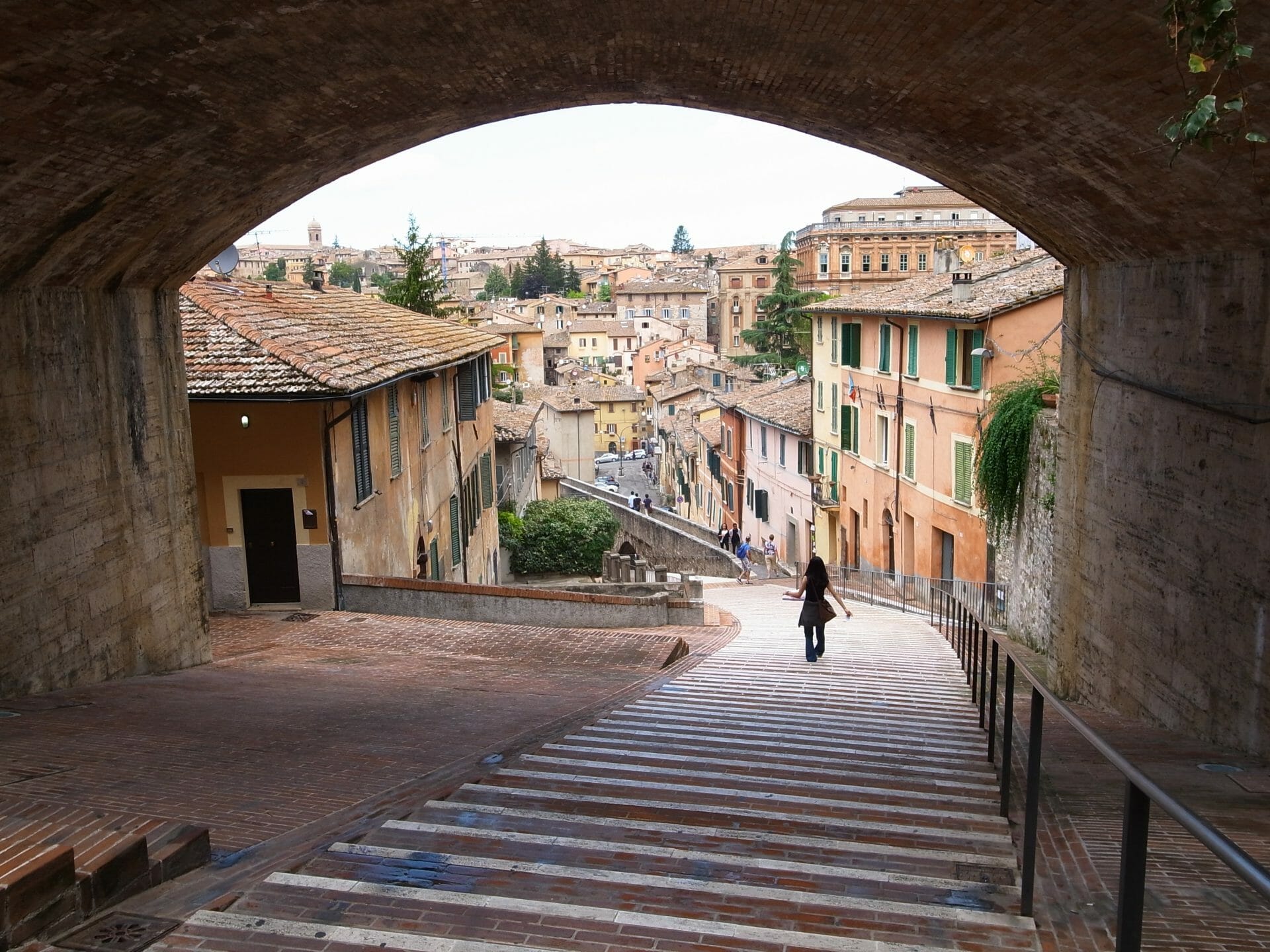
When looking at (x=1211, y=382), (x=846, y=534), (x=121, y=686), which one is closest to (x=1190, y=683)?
(x=1211, y=382)

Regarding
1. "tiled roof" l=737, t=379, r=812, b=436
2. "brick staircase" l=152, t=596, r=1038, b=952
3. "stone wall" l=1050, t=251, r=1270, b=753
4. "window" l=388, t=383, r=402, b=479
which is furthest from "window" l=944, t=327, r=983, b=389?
"brick staircase" l=152, t=596, r=1038, b=952

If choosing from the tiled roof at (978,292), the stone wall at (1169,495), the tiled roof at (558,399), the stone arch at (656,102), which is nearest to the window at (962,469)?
the tiled roof at (978,292)

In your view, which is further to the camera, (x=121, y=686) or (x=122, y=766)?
(x=121, y=686)

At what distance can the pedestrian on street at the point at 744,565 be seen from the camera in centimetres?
3095

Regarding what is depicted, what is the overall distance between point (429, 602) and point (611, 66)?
9.50 m

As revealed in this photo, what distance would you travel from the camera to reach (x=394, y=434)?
18.9 m

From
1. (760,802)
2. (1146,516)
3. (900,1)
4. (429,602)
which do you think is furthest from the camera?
(429,602)

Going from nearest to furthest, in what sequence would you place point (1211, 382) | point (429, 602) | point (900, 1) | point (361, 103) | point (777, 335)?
point (900, 1) < point (1211, 382) < point (361, 103) < point (429, 602) < point (777, 335)

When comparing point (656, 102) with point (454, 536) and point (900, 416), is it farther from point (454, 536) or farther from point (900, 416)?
point (900, 416)

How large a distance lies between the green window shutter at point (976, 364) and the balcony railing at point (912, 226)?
61.8 m

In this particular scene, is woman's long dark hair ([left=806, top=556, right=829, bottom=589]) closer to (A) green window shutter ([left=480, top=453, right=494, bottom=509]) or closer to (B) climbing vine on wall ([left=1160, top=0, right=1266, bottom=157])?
(B) climbing vine on wall ([left=1160, top=0, right=1266, bottom=157])

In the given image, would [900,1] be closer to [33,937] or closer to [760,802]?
[760,802]

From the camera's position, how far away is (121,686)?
10.3m

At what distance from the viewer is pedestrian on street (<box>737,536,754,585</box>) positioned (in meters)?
31.0
